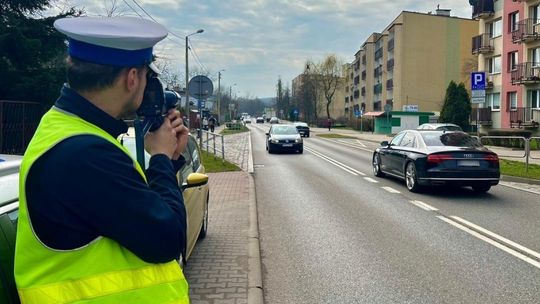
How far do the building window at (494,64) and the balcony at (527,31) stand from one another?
4783mm

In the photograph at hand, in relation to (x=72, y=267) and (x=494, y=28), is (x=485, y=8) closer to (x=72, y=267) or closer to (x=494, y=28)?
(x=494, y=28)

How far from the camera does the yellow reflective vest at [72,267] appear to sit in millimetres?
1505

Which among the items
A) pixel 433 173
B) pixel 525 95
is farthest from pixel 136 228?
pixel 525 95

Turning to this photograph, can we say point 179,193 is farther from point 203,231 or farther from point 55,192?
point 203,231

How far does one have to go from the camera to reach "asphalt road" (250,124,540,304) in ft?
16.4

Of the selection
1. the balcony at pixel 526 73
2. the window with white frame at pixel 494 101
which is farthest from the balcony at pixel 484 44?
the balcony at pixel 526 73

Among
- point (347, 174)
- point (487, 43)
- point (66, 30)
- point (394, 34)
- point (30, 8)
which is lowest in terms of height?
point (347, 174)

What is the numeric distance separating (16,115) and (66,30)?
1292 cm

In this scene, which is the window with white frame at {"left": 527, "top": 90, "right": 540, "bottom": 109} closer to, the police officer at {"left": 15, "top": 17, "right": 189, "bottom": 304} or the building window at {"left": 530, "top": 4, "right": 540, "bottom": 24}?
the building window at {"left": 530, "top": 4, "right": 540, "bottom": 24}

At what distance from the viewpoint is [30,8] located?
563 inches

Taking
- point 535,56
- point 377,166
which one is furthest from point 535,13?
point 377,166

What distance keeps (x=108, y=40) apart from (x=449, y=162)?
405 inches

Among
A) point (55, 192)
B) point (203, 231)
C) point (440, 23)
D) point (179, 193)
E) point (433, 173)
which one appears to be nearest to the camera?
point (55, 192)

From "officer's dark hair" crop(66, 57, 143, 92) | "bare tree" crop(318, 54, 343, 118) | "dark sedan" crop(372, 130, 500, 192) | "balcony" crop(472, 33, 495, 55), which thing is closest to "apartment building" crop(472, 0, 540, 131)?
"balcony" crop(472, 33, 495, 55)
